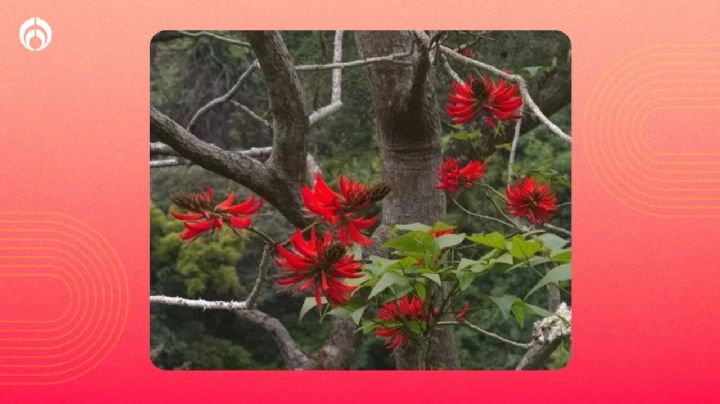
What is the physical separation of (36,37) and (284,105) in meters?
0.43

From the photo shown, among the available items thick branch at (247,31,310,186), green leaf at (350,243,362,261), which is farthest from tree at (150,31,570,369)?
green leaf at (350,243,362,261)

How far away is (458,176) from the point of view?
2.12m

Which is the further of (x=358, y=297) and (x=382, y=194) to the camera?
(x=358, y=297)

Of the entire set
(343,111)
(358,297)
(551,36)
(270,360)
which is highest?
(551,36)

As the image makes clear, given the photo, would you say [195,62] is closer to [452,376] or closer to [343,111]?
[343,111]

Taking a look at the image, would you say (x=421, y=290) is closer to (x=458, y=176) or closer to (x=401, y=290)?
(x=401, y=290)

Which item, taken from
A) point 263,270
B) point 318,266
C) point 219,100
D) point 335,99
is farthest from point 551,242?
point 219,100

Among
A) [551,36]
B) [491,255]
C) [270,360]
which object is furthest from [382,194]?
[270,360]

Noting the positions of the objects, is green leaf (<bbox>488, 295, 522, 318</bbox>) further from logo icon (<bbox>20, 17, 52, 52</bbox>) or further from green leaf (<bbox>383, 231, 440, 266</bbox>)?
logo icon (<bbox>20, 17, 52, 52</bbox>)

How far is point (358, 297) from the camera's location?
1.34 meters

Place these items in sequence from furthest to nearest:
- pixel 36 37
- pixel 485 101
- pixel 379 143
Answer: pixel 379 143, pixel 485 101, pixel 36 37

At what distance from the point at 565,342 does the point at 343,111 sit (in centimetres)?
149

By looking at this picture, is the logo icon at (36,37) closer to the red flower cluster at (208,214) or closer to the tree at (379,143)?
the tree at (379,143)

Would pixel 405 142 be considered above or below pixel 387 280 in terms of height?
above
